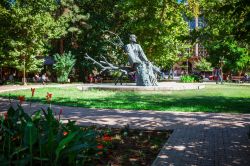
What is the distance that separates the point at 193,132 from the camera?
28.3 feet

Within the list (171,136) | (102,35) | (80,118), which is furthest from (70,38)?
(171,136)

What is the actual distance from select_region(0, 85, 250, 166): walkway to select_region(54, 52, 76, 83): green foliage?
1186 inches

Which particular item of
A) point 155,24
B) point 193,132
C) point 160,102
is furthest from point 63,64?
point 193,132

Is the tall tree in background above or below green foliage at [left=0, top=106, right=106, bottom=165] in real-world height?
above

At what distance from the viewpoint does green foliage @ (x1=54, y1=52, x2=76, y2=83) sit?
4250 cm

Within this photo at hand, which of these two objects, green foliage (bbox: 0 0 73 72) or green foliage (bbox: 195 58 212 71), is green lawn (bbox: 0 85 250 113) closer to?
green foliage (bbox: 0 0 73 72)

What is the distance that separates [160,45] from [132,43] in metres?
16.8

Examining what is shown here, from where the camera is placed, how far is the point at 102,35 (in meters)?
46.2

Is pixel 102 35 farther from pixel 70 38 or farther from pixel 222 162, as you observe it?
pixel 222 162

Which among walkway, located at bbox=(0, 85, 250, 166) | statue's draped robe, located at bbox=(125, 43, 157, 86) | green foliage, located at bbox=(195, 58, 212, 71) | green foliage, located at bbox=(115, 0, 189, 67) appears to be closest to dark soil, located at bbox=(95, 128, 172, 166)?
walkway, located at bbox=(0, 85, 250, 166)

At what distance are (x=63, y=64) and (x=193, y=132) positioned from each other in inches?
1374

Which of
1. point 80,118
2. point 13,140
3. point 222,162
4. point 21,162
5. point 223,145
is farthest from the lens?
point 80,118

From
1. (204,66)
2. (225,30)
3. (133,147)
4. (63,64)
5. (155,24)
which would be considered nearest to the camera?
(225,30)

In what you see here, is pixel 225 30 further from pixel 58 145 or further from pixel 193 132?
pixel 58 145
